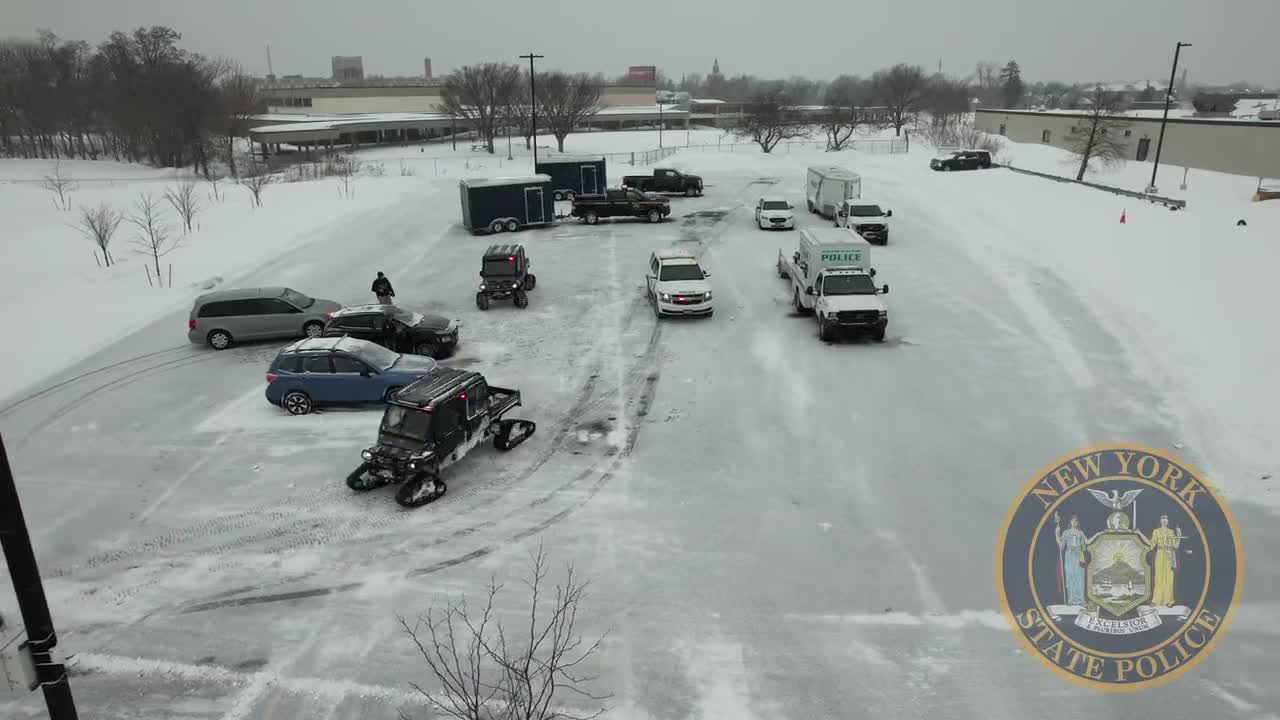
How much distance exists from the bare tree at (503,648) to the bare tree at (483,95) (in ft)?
225

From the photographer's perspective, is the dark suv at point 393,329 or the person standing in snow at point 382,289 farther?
the person standing in snow at point 382,289

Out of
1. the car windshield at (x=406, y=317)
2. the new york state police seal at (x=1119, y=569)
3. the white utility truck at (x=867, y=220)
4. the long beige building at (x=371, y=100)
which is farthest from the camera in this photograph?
the long beige building at (x=371, y=100)

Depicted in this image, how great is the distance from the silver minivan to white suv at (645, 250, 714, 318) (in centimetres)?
920

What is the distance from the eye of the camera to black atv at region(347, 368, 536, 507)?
1270 centimetres

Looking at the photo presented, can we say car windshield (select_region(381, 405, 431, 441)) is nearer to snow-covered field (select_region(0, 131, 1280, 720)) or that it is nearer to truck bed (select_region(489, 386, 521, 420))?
snow-covered field (select_region(0, 131, 1280, 720))

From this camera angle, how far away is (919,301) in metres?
23.6

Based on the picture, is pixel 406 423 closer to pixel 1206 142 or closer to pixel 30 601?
pixel 30 601

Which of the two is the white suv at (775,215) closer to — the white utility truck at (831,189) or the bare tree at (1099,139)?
the white utility truck at (831,189)

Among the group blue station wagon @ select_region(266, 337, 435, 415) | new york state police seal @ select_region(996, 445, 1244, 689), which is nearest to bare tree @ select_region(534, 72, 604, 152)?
blue station wagon @ select_region(266, 337, 435, 415)

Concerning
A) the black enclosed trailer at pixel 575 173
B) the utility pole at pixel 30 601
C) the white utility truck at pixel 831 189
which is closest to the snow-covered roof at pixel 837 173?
the white utility truck at pixel 831 189

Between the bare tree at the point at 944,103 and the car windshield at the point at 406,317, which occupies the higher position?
the bare tree at the point at 944,103

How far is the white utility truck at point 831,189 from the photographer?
113 ft

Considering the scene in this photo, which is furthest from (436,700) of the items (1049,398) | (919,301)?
(919,301)

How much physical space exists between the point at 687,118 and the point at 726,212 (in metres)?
84.2
